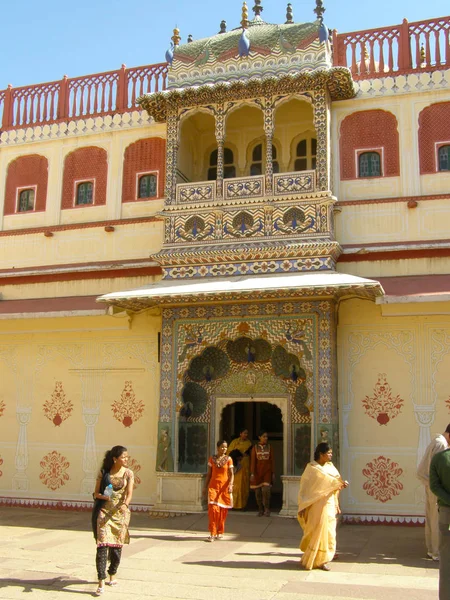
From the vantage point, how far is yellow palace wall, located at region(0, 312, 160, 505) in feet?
37.7

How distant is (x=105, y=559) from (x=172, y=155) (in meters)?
7.25

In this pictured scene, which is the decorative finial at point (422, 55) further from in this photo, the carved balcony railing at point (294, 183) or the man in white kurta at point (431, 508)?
the man in white kurta at point (431, 508)

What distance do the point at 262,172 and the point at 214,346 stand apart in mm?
3396

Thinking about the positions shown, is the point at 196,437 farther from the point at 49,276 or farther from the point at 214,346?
the point at 49,276

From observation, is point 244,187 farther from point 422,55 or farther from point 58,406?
point 58,406

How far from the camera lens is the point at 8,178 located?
13523 mm

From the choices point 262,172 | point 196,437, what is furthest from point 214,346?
point 262,172

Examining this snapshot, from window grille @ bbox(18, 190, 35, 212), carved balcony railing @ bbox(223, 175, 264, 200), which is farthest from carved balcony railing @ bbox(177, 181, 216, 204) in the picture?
window grille @ bbox(18, 190, 35, 212)

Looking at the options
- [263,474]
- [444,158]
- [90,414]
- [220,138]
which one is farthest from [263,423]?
[444,158]

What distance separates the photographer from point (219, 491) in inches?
342

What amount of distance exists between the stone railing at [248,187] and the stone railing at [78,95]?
8.10 feet

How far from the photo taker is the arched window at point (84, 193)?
42.2 feet

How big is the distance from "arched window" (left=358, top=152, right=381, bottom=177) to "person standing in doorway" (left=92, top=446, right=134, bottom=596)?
7002mm

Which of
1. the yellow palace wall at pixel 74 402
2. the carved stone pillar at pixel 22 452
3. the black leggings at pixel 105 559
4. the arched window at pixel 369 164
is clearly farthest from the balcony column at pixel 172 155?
the black leggings at pixel 105 559
